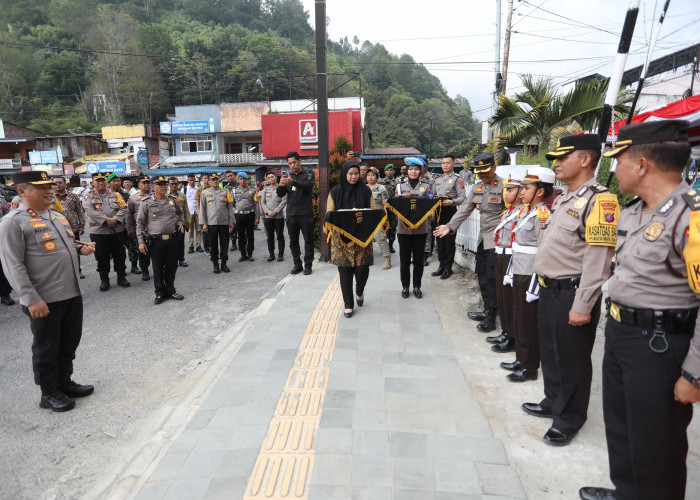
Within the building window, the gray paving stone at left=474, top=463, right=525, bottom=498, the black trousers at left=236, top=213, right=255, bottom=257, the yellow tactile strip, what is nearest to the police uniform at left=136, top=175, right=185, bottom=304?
the black trousers at left=236, top=213, right=255, bottom=257

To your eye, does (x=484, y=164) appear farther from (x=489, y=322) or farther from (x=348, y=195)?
(x=489, y=322)

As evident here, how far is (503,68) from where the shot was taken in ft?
53.1

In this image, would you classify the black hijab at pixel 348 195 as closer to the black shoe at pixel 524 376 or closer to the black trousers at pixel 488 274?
the black trousers at pixel 488 274

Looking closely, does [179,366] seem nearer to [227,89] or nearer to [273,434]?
[273,434]

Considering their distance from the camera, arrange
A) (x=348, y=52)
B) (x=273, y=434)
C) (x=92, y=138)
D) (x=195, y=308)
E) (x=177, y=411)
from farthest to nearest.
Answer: (x=348, y=52), (x=92, y=138), (x=195, y=308), (x=177, y=411), (x=273, y=434)

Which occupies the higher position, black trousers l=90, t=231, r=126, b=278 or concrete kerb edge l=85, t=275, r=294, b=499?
black trousers l=90, t=231, r=126, b=278

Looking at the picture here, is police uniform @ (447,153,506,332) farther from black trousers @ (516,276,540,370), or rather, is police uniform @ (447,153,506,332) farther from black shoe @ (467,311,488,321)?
black trousers @ (516,276,540,370)

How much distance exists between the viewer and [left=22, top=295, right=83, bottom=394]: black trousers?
11.2 ft

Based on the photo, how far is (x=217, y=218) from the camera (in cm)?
841

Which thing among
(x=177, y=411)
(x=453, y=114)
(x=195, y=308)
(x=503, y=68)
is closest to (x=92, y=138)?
(x=503, y=68)

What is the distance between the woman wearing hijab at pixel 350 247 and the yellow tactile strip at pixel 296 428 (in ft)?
2.72

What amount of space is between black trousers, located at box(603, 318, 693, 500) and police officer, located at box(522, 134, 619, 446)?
463 mm

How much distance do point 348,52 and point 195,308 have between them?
111131mm

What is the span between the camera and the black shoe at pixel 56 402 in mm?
3437
